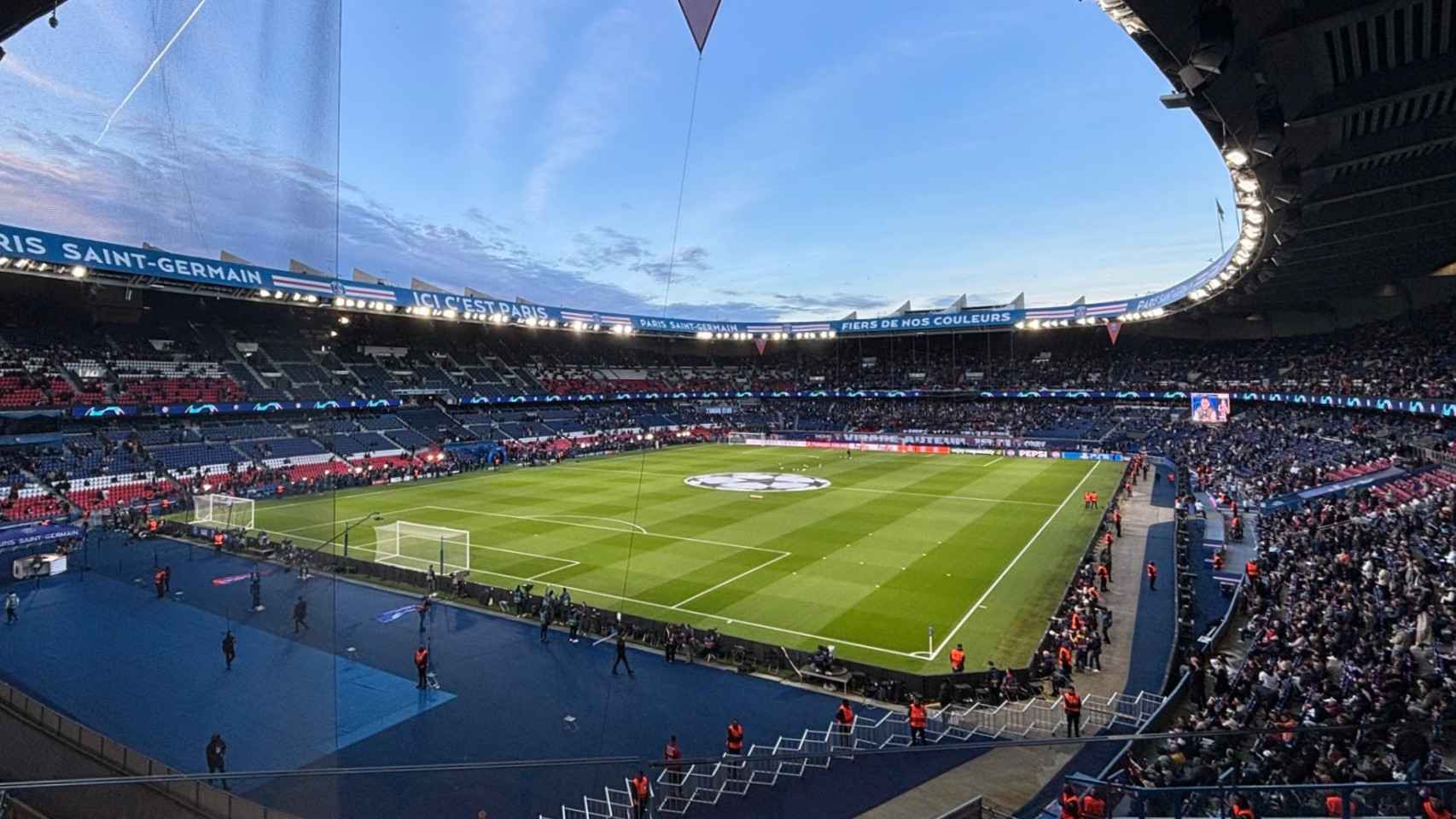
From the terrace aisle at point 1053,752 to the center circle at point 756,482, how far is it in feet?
61.1

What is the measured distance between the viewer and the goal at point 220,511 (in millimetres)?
17969

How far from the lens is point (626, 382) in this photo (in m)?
85.8

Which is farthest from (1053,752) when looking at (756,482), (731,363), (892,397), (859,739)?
(731,363)

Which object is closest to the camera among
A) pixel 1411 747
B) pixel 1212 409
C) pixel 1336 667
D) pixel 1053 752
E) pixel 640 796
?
pixel 1411 747

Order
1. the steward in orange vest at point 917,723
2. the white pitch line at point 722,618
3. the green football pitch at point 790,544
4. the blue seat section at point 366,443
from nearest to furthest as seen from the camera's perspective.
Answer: the steward in orange vest at point 917,723
the white pitch line at point 722,618
the green football pitch at point 790,544
the blue seat section at point 366,443

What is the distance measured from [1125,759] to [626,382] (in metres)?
77.6

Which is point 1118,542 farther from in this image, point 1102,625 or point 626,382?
point 626,382

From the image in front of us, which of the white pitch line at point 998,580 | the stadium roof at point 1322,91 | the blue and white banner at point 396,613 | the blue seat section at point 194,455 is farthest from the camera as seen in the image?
the blue seat section at point 194,455

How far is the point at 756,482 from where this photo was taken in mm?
47156

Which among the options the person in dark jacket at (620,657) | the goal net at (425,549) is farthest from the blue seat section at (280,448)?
the person in dark jacket at (620,657)

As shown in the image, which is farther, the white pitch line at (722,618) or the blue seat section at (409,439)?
the blue seat section at (409,439)

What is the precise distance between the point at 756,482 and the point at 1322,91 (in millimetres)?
36884

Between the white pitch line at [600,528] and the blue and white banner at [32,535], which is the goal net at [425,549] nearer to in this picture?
the white pitch line at [600,528]

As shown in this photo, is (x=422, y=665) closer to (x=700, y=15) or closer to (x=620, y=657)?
(x=620, y=657)
